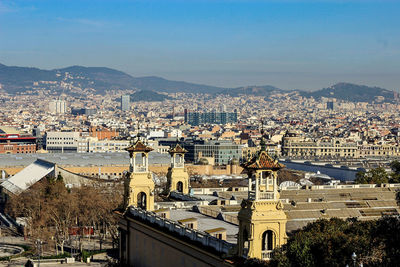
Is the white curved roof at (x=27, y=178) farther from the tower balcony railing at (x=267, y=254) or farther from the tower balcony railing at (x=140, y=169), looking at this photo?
the tower balcony railing at (x=267, y=254)

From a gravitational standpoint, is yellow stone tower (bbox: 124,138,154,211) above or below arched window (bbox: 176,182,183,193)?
above

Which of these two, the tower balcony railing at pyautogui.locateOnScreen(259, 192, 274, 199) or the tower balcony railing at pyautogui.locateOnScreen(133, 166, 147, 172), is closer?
the tower balcony railing at pyautogui.locateOnScreen(259, 192, 274, 199)

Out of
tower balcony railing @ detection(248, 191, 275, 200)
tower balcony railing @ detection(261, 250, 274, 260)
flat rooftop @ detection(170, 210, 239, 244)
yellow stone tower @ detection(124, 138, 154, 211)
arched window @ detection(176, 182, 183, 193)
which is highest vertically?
tower balcony railing @ detection(248, 191, 275, 200)

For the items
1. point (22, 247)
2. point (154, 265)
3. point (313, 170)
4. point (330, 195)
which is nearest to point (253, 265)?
point (154, 265)

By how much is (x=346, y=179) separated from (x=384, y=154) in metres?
78.9

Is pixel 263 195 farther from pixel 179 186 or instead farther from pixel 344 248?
pixel 179 186

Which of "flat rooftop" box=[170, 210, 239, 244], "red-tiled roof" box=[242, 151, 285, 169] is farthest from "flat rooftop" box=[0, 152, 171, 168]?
"red-tiled roof" box=[242, 151, 285, 169]

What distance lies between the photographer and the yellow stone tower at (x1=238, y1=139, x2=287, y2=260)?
80.5ft

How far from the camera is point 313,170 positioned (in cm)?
11900

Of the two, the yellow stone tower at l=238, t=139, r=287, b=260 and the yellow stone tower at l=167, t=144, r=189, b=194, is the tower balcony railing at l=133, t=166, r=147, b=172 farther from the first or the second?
the yellow stone tower at l=238, t=139, r=287, b=260

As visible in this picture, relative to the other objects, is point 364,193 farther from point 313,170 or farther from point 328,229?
point 313,170

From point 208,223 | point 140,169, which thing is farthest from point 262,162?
point 140,169

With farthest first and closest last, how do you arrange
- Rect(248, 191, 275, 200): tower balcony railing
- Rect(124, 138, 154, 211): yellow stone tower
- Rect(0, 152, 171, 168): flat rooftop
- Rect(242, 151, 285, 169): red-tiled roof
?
1. Rect(0, 152, 171, 168): flat rooftop
2. Rect(124, 138, 154, 211): yellow stone tower
3. Rect(242, 151, 285, 169): red-tiled roof
4. Rect(248, 191, 275, 200): tower balcony railing

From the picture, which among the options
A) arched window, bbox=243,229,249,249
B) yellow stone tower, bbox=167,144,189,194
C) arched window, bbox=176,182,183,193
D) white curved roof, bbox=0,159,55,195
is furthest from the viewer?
white curved roof, bbox=0,159,55,195
